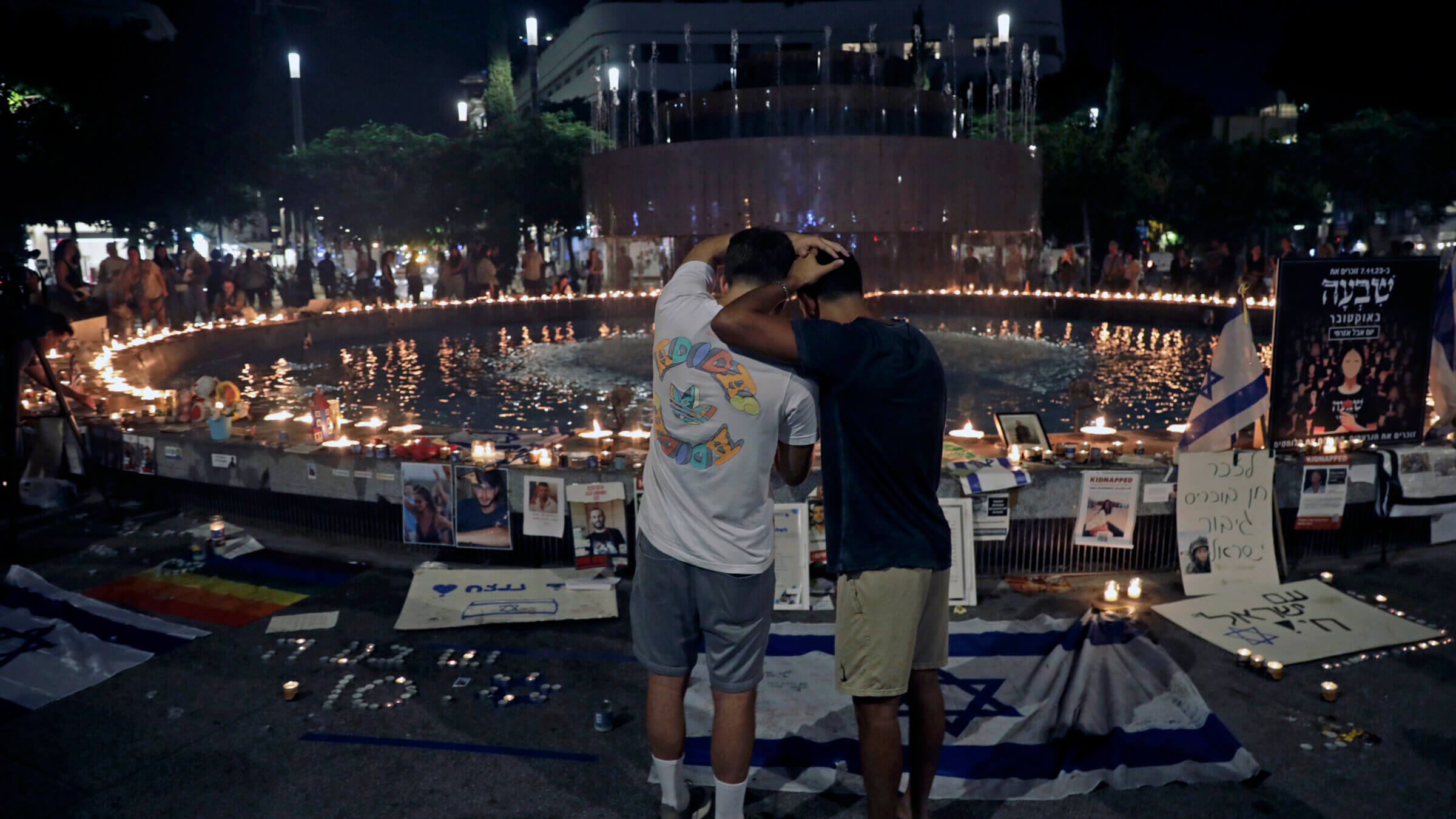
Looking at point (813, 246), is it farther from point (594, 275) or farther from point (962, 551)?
point (594, 275)

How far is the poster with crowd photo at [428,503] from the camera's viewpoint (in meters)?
6.27

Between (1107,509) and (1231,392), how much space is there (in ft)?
3.09

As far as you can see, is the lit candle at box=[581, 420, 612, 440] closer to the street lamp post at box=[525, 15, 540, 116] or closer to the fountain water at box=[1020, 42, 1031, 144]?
the fountain water at box=[1020, 42, 1031, 144]

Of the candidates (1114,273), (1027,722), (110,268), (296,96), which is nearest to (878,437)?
(1027,722)

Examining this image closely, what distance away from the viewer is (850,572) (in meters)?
3.12

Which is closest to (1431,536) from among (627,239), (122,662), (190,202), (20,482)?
(122,662)

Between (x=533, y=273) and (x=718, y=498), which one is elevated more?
(x=533, y=273)

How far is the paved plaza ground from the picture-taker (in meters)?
3.69

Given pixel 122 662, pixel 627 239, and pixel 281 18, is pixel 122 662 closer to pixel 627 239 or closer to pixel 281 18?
pixel 627 239

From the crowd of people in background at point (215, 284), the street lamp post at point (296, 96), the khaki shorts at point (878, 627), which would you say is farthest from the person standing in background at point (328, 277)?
the khaki shorts at point (878, 627)

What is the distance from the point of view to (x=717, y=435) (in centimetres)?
315

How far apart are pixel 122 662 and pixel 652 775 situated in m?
2.78

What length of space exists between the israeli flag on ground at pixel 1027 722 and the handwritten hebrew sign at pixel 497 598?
3.41ft

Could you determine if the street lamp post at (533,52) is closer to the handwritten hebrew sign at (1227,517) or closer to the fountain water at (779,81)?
the fountain water at (779,81)
